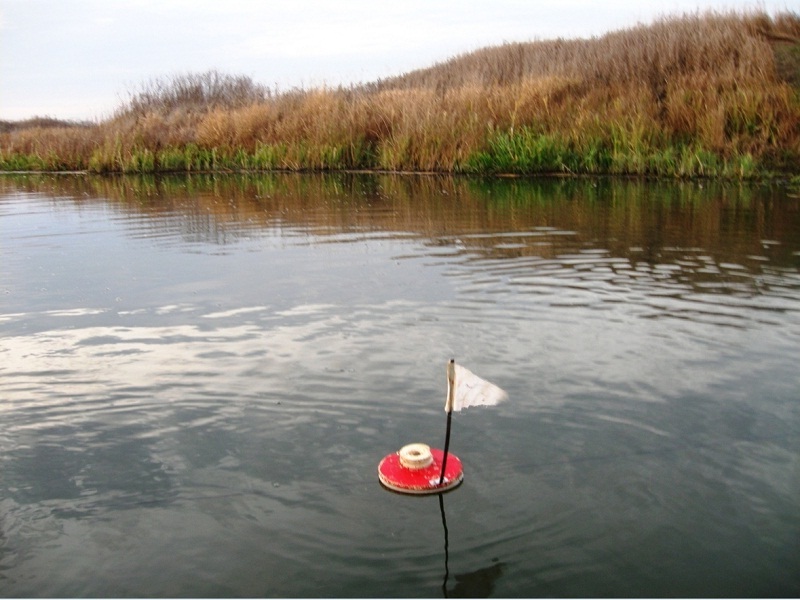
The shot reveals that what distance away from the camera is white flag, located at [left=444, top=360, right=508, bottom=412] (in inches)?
141

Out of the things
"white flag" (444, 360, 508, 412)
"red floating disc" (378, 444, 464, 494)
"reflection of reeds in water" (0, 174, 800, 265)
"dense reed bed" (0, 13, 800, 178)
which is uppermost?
"dense reed bed" (0, 13, 800, 178)

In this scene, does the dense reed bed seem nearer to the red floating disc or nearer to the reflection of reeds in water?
the reflection of reeds in water

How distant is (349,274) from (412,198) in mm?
7517

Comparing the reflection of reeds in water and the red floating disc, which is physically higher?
the reflection of reeds in water

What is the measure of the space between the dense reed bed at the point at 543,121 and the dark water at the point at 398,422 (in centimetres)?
938

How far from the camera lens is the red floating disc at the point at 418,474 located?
394cm

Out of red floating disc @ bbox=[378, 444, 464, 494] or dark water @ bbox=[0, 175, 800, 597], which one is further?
red floating disc @ bbox=[378, 444, 464, 494]

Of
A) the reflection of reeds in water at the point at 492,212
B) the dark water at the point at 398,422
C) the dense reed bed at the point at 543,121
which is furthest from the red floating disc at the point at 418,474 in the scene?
the dense reed bed at the point at 543,121

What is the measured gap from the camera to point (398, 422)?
4754 millimetres

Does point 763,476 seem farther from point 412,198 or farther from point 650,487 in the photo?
point 412,198

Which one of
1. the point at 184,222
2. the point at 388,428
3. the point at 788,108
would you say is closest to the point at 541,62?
the point at 788,108

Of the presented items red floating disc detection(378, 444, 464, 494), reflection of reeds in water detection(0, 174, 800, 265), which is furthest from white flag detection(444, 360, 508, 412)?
reflection of reeds in water detection(0, 174, 800, 265)

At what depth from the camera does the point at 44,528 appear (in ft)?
12.4

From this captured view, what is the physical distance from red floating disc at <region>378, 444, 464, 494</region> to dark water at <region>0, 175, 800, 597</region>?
2.4 inches
